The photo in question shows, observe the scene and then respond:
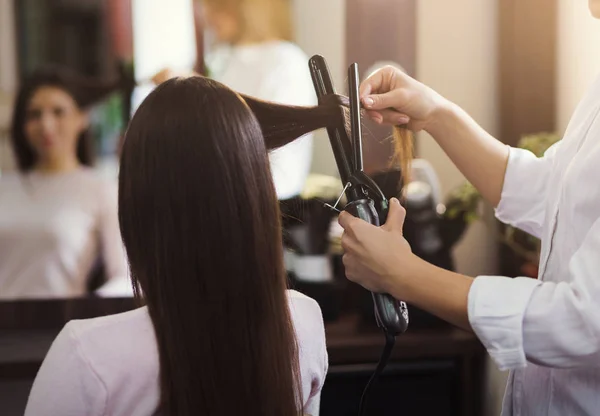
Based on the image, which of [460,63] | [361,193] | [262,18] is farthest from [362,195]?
[460,63]

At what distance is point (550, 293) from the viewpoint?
80 centimetres

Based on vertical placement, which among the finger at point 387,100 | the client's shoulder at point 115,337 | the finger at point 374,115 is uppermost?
the finger at point 387,100

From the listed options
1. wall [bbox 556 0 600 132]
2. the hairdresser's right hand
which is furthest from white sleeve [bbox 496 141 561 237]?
wall [bbox 556 0 600 132]

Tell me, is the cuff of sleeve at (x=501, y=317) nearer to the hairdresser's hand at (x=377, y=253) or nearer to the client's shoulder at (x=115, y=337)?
the hairdresser's hand at (x=377, y=253)

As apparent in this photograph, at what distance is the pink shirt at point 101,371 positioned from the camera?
2.43 feet

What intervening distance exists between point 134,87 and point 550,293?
44.8 inches

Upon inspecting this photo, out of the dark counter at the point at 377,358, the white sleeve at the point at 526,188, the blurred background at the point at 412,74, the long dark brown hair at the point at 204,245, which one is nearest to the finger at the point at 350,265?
the long dark brown hair at the point at 204,245

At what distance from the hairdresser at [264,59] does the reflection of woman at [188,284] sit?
2.80 feet

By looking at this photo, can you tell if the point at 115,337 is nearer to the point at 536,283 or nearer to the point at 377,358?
the point at 536,283

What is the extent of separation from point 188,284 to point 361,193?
0.23 metres

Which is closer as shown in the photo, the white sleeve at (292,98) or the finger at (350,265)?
the finger at (350,265)

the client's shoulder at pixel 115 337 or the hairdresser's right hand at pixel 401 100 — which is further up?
the hairdresser's right hand at pixel 401 100

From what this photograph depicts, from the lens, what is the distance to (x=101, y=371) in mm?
743

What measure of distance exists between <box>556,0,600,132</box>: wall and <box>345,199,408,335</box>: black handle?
1.08 m
